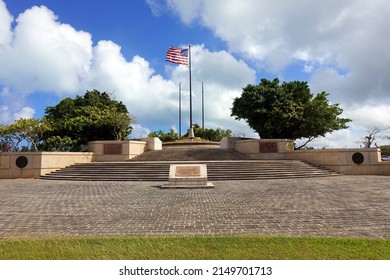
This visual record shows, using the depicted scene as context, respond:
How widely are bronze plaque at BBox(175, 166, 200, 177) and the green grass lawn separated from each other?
8.11m

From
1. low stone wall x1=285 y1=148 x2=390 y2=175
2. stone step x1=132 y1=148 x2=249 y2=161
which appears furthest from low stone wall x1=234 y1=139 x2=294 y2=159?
low stone wall x1=285 y1=148 x2=390 y2=175

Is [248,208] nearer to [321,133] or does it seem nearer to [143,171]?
[143,171]

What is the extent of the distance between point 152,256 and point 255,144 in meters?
19.5

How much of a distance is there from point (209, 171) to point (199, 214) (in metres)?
9.48

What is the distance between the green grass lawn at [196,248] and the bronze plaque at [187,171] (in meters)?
8.11

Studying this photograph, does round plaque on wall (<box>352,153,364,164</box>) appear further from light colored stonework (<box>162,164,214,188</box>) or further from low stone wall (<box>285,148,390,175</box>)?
light colored stonework (<box>162,164,214,188</box>)

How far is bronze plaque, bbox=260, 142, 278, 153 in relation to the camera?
72.1 ft

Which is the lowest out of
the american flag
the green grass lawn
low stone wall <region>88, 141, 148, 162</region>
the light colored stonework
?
the green grass lawn

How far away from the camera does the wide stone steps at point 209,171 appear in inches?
618

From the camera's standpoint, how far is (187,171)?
13.3m

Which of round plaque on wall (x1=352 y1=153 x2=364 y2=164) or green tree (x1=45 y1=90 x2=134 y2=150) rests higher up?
green tree (x1=45 y1=90 x2=134 y2=150)

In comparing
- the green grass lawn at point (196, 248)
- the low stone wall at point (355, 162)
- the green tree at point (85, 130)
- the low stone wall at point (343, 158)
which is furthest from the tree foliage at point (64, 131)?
the green grass lawn at point (196, 248)

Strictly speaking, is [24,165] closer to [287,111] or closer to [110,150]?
[110,150]
